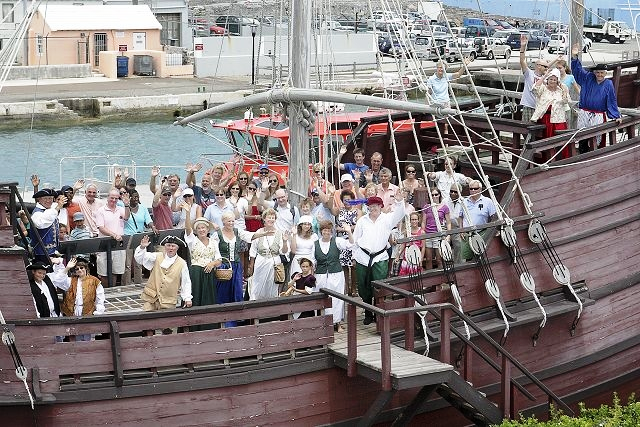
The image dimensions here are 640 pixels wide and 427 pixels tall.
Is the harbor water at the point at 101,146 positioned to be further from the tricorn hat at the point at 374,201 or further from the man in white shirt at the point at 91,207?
the tricorn hat at the point at 374,201

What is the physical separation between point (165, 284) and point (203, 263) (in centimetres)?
50

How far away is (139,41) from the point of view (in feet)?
169

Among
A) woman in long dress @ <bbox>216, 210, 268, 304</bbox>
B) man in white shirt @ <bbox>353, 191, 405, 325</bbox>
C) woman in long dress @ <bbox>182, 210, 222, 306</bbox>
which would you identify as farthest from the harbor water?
woman in long dress @ <bbox>182, 210, 222, 306</bbox>

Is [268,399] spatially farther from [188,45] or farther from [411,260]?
[188,45]

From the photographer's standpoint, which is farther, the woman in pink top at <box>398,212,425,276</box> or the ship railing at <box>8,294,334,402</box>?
the woman in pink top at <box>398,212,425,276</box>

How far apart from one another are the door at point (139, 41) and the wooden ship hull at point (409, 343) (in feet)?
126

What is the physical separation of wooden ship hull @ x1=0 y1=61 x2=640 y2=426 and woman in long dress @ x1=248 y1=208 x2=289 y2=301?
0.63m

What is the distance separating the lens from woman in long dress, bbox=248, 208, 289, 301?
12.1 metres

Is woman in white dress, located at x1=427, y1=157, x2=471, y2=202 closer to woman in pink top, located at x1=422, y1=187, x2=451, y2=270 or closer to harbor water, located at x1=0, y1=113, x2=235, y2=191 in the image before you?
woman in pink top, located at x1=422, y1=187, x2=451, y2=270

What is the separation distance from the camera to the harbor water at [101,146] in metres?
36.6

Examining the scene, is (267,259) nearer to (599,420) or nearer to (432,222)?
(432,222)

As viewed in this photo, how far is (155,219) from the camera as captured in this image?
46.2ft

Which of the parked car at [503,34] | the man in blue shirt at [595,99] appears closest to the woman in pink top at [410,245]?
the man in blue shirt at [595,99]

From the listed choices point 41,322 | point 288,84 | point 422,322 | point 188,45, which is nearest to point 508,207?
point 422,322
